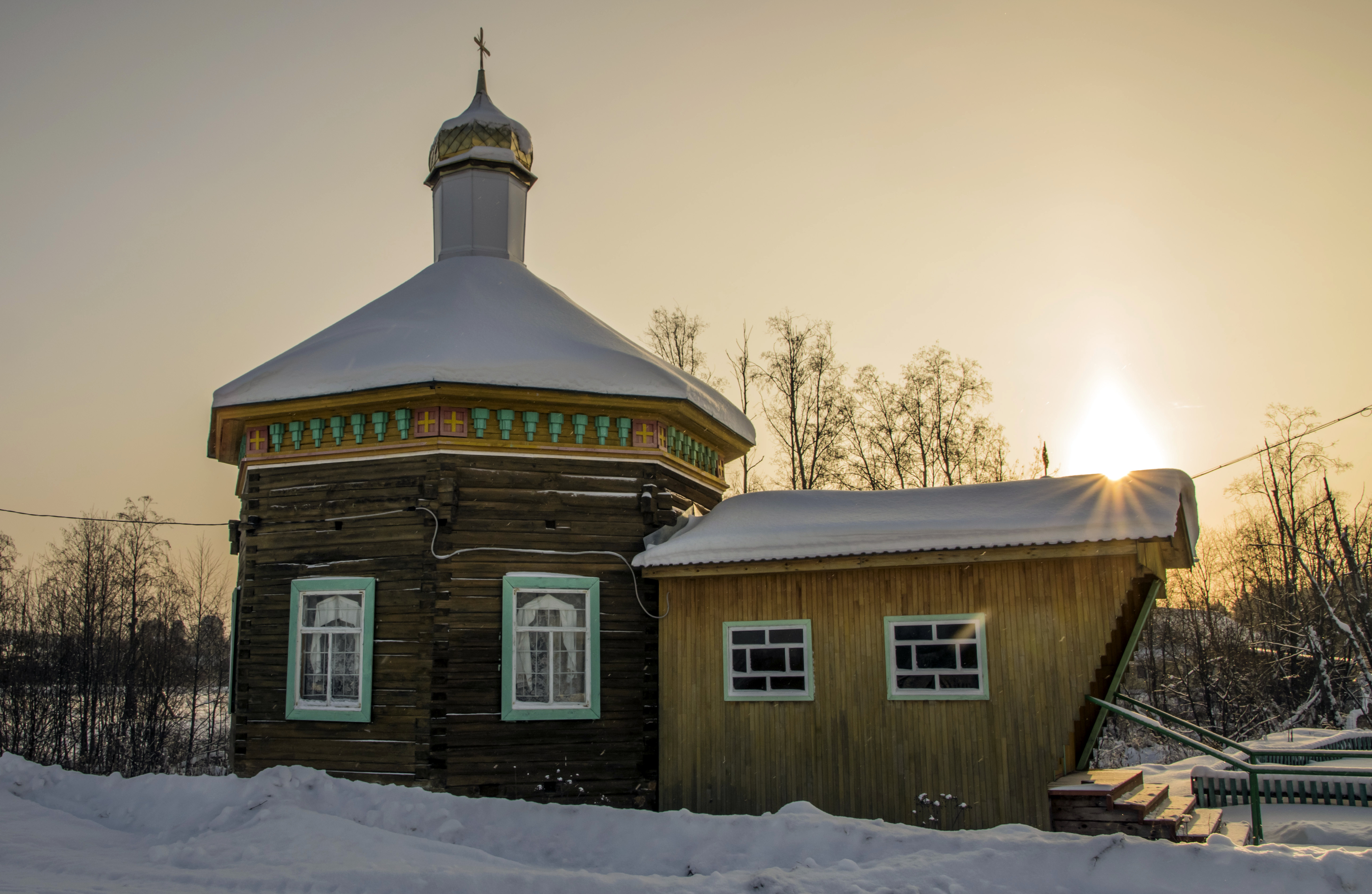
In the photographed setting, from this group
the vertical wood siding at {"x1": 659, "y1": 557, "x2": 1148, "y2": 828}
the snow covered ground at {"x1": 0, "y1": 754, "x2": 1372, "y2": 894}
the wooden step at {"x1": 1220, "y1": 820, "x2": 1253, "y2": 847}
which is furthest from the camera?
the wooden step at {"x1": 1220, "y1": 820, "x2": 1253, "y2": 847}

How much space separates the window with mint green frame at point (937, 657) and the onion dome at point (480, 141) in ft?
29.6

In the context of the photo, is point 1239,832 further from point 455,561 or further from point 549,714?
point 455,561

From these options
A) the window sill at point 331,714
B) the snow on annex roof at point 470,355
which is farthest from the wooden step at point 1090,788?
the window sill at point 331,714

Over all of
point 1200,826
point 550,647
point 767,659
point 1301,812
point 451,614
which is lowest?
point 1301,812

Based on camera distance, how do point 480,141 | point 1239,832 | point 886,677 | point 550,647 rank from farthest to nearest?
point 480,141 < point 550,647 < point 1239,832 < point 886,677

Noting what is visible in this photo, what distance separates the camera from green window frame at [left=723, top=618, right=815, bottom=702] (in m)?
9.31

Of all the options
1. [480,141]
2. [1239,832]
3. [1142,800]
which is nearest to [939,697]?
[1142,800]

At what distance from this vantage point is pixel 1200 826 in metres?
8.45

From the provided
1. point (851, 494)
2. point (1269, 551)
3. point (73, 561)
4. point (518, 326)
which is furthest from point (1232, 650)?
point (73, 561)

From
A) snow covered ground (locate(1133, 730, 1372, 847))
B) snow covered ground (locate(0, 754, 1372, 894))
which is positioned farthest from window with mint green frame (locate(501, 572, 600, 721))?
snow covered ground (locate(1133, 730, 1372, 847))

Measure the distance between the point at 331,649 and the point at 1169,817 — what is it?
8.07 metres

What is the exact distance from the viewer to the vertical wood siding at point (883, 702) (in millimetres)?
8383

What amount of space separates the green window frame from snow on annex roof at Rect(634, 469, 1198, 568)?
→ 73cm

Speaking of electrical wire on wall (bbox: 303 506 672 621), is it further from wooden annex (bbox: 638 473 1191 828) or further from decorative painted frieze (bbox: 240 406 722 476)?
decorative painted frieze (bbox: 240 406 722 476)
